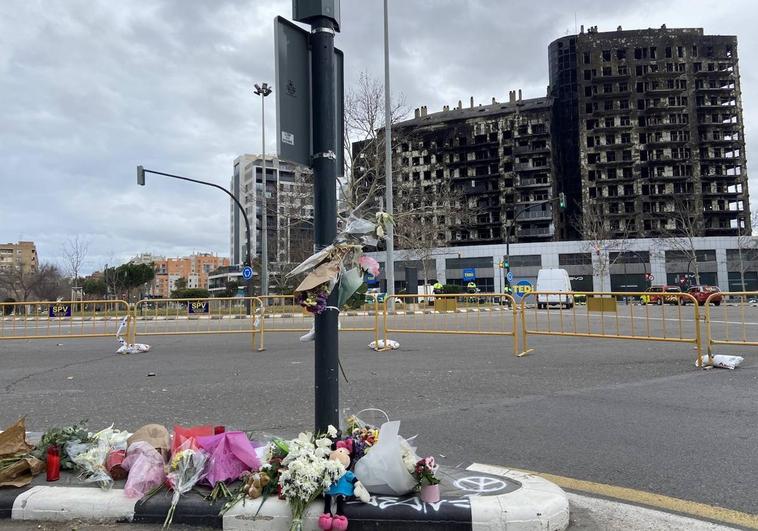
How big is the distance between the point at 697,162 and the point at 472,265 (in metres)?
37.9

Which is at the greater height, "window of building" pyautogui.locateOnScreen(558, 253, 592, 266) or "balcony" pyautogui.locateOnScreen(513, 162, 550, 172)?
"balcony" pyautogui.locateOnScreen(513, 162, 550, 172)

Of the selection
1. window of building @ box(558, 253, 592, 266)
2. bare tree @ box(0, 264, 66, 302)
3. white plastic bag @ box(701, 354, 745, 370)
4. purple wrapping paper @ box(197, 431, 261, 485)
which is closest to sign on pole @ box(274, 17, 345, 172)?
purple wrapping paper @ box(197, 431, 261, 485)

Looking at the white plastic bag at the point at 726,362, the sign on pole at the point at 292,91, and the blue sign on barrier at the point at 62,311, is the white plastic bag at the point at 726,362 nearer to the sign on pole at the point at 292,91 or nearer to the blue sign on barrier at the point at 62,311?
the sign on pole at the point at 292,91

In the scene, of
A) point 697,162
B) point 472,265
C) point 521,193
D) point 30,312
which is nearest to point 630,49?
point 697,162

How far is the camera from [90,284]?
2594 inches

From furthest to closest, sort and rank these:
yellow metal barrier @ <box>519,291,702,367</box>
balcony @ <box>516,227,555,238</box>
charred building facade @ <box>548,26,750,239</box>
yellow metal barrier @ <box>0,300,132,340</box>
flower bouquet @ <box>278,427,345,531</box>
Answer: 1. balcony @ <box>516,227,555,238</box>
2. charred building facade @ <box>548,26,750,239</box>
3. yellow metal barrier @ <box>0,300,132,340</box>
4. yellow metal barrier @ <box>519,291,702,367</box>
5. flower bouquet @ <box>278,427,345,531</box>

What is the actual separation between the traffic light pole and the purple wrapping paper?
1.51 ft

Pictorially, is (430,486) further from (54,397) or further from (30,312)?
(30,312)

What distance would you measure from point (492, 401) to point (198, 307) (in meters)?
11.2

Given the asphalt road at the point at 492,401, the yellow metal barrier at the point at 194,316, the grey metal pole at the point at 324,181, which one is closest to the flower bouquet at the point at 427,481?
the grey metal pole at the point at 324,181

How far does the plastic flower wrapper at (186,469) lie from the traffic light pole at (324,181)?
75cm

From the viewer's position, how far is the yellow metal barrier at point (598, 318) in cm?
1104

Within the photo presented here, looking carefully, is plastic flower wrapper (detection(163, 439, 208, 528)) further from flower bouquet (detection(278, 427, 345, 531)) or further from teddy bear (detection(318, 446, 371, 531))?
teddy bear (detection(318, 446, 371, 531))

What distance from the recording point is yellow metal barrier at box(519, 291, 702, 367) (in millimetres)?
11039
